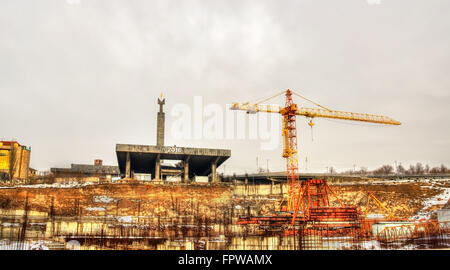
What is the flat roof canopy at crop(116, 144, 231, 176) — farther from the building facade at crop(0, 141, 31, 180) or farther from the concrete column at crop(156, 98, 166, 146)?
the building facade at crop(0, 141, 31, 180)

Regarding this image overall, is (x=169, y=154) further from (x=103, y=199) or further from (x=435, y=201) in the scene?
(x=435, y=201)

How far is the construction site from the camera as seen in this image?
1978 cm

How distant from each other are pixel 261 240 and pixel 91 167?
82.3m

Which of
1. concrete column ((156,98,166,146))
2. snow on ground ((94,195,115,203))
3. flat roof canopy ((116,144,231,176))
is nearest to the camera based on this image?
snow on ground ((94,195,115,203))

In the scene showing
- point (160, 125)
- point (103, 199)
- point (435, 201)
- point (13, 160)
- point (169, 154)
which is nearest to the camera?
point (103, 199)

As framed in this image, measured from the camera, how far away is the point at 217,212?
1453 inches

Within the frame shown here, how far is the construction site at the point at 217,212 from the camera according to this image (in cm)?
1978

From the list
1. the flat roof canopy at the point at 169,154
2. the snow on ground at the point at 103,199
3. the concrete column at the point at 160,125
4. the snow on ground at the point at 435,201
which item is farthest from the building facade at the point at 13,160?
the snow on ground at the point at 435,201

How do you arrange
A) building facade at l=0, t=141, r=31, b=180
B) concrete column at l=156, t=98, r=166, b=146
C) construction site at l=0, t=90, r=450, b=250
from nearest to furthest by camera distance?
construction site at l=0, t=90, r=450, b=250
building facade at l=0, t=141, r=31, b=180
concrete column at l=156, t=98, r=166, b=146

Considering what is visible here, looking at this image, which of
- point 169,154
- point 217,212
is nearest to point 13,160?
point 169,154

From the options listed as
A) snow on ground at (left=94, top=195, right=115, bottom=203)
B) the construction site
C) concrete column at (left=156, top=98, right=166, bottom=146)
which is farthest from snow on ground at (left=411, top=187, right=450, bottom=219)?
concrete column at (left=156, top=98, right=166, bottom=146)

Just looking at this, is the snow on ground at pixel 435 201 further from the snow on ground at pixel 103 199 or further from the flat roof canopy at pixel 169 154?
the snow on ground at pixel 103 199
